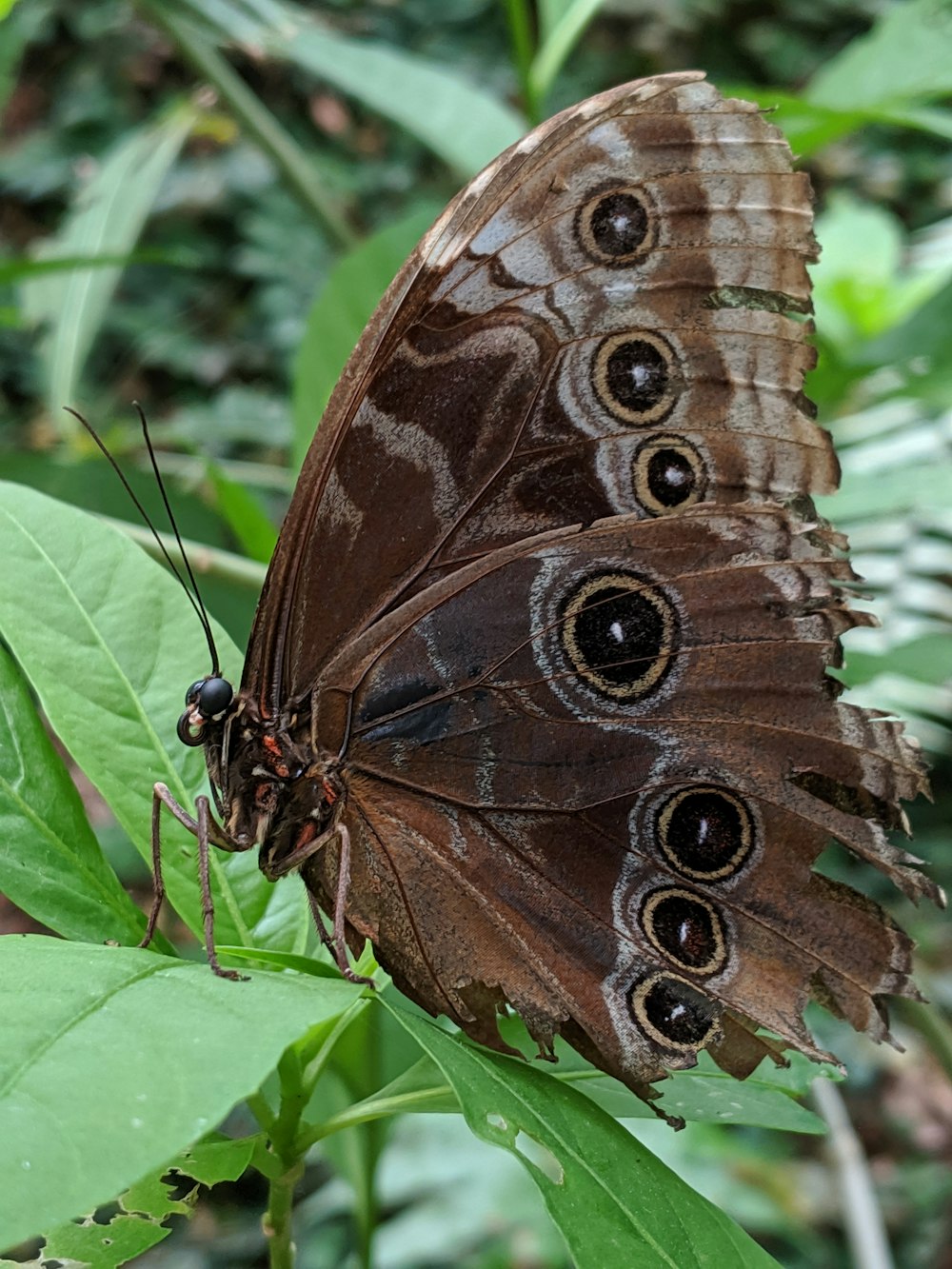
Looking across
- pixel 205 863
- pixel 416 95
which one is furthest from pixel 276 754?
pixel 416 95

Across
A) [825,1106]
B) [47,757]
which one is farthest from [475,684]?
[825,1106]

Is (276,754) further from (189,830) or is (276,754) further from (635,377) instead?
(635,377)

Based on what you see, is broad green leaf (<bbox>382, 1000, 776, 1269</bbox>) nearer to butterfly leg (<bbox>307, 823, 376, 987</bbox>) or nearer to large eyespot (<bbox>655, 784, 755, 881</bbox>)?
butterfly leg (<bbox>307, 823, 376, 987</bbox>)

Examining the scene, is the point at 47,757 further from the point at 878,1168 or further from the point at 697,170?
the point at 878,1168

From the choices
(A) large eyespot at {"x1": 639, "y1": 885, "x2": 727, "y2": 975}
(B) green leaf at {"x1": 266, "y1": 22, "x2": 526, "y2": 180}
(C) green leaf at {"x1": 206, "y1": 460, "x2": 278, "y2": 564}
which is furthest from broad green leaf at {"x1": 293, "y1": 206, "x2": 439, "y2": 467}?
(A) large eyespot at {"x1": 639, "y1": 885, "x2": 727, "y2": 975}

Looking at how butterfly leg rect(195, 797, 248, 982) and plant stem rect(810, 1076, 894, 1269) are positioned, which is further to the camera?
plant stem rect(810, 1076, 894, 1269)

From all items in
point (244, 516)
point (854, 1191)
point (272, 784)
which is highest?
point (244, 516)

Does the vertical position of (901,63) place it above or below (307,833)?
above

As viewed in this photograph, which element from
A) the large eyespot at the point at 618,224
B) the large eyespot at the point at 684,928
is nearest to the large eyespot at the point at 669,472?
the large eyespot at the point at 618,224
